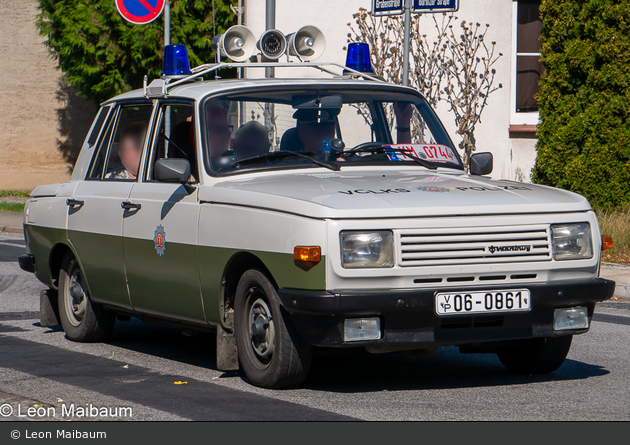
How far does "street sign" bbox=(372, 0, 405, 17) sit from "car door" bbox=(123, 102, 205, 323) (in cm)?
490

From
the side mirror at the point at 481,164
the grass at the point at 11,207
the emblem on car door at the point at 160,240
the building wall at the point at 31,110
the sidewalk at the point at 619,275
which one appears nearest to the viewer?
the emblem on car door at the point at 160,240

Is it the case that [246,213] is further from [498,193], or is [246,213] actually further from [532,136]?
[532,136]

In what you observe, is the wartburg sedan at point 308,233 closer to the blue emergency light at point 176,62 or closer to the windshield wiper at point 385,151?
the windshield wiper at point 385,151

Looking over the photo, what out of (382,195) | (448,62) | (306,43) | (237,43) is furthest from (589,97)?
(382,195)

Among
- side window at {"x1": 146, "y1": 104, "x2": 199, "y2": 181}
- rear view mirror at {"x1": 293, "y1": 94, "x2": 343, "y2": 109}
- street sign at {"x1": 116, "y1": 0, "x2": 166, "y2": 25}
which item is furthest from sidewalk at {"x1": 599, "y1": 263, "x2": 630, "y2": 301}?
street sign at {"x1": 116, "y1": 0, "x2": 166, "y2": 25}

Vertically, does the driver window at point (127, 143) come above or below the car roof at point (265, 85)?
below

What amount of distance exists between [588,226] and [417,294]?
1175mm

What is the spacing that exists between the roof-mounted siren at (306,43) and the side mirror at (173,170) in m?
1.94

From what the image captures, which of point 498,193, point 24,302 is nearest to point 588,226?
point 498,193

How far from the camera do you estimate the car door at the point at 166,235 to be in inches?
249

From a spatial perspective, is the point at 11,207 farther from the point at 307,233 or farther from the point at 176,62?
the point at 307,233

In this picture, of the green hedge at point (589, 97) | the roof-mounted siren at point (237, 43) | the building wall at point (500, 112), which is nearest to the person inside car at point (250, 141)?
the roof-mounted siren at point (237, 43)

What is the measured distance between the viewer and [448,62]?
1756 centimetres

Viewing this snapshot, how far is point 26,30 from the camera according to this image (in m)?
30.1
